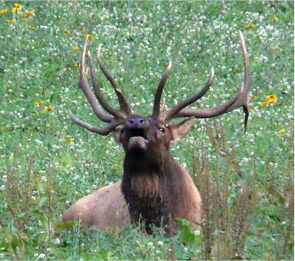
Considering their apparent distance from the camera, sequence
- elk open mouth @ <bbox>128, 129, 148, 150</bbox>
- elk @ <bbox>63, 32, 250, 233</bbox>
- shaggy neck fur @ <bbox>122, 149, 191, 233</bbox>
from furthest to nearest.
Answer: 1. shaggy neck fur @ <bbox>122, 149, 191, 233</bbox>
2. elk @ <bbox>63, 32, 250, 233</bbox>
3. elk open mouth @ <bbox>128, 129, 148, 150</bbox>

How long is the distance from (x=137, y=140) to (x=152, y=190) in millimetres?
581

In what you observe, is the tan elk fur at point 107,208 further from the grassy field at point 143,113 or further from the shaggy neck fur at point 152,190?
the grassy field at point 143,113

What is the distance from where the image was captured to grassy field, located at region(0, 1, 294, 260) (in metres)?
7.66

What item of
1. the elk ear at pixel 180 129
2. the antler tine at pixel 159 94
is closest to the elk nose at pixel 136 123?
the antler tine at pixel 159 94

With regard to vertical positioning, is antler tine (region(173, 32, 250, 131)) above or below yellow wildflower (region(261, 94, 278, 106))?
below

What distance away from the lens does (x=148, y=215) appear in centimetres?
991

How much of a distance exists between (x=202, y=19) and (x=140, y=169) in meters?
8.43

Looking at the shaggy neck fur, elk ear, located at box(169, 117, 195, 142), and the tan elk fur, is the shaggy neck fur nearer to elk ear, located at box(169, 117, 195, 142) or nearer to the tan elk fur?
the tan elk fur

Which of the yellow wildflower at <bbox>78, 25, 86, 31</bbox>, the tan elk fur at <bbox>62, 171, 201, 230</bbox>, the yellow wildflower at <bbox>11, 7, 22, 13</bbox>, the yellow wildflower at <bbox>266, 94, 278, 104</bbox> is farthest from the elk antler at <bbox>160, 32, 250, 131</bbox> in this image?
the yellow wildflower at <bbox>11, 7, 22, 13</bbox>

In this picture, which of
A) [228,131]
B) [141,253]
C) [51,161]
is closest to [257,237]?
[141,253]

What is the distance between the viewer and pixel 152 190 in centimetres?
991

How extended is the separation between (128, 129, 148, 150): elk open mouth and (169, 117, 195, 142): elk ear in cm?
63

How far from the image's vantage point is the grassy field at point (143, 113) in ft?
25.1

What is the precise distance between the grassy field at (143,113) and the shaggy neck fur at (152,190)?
0.40 m
